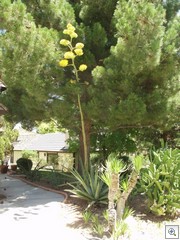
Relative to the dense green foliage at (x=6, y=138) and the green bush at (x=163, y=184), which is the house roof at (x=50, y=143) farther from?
the green bush at (x=163, y=184)

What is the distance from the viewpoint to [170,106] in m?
10.6

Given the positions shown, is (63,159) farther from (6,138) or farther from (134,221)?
(134,221)

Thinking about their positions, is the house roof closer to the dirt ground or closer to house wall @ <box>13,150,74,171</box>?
house wall @ <box>13,150,74,171</box>

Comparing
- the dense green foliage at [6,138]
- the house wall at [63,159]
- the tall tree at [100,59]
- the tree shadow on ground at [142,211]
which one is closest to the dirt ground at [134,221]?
the tree shadow on ground at [142,211]

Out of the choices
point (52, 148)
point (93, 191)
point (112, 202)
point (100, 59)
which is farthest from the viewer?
point (52, 148)

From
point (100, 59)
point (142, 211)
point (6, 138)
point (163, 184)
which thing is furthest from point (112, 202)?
point (6, 138)

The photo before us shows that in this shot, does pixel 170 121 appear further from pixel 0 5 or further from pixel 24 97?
pixel 0 5

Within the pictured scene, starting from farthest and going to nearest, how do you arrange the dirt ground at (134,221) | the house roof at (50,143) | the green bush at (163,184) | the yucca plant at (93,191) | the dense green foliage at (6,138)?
1. the house roof at (50,143)
2. the dense green foliage at (6,138)
3. the yucca plant at (93,191)
4. the green bush at (163,184)
5. the dirt ground at (134,221)

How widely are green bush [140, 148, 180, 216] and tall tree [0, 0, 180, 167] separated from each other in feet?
6.61

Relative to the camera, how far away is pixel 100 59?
11445 mm

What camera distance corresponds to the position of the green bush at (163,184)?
311 inches

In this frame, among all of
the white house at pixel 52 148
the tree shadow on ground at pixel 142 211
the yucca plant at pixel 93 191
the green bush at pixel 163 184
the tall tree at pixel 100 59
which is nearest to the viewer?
the green bush at pixel 163 184

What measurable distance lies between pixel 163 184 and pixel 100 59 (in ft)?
18.4

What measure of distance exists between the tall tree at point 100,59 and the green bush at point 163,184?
201cm
